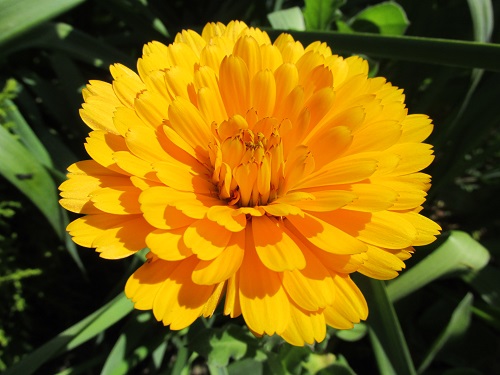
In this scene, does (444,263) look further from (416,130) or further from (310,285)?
(310,285)

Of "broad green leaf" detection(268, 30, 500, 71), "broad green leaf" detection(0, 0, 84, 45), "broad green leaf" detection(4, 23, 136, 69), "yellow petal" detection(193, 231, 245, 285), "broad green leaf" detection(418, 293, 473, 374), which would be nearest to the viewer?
"yellow petal" detection(193, 231, 245, 285)

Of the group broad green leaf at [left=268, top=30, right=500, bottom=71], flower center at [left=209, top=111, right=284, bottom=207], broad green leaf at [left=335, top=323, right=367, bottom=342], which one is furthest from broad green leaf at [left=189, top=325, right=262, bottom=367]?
broad green leaf at [left=268, top=30, right=500, bottom=71]

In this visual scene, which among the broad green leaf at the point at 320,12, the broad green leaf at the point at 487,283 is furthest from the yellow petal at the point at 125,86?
the broad green leaf at the point at 487,283

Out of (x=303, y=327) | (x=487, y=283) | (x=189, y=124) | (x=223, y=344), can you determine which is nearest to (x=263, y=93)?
(x=189, y=124)

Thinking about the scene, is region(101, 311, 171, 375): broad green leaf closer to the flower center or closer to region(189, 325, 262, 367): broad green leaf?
region(189, 325, 262, 367): broad green leaf

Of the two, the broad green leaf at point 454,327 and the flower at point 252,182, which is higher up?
the flower at point 252,182

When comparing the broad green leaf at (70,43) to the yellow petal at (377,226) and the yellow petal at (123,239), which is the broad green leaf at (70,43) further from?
the yellow petal at (377,226)

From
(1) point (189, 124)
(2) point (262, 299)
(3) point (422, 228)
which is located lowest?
(2) point (262, 299)
